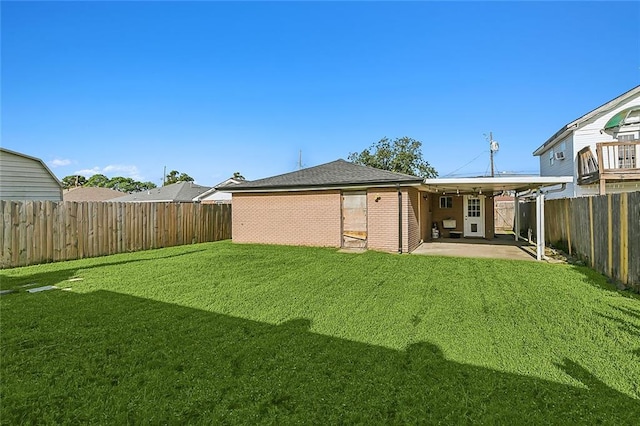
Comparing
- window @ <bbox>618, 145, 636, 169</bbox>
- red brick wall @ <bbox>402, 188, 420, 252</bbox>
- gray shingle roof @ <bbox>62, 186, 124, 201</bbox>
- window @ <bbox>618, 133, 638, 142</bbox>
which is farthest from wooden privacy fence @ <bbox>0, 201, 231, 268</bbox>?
gray shingle roof @ <bbox>62, 186, 124, 201</bbox>

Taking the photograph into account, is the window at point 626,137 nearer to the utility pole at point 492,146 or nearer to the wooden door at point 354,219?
the utility pole at point 492,146

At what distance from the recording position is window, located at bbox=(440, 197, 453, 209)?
1530 centimetres

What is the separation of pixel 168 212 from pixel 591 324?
1279cm

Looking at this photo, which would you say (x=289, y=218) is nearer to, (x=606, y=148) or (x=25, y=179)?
(x=25, y=179)

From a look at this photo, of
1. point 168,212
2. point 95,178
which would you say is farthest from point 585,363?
point 95,178

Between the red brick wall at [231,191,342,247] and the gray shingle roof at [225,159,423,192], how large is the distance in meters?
0.40

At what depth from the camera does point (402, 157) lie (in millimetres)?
33719

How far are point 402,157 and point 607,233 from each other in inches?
1116

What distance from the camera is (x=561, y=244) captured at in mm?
10227

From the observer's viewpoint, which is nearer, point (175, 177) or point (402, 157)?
point (402, 157)

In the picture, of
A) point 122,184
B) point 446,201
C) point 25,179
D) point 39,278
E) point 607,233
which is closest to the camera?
point 607,233

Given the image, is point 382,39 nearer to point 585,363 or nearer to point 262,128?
point 262,128

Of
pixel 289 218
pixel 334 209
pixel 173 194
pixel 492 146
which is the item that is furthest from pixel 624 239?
pixel 173 194

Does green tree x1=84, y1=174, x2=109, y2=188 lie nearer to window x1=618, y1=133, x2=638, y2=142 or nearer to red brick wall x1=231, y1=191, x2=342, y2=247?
red brick wall x1=231, y1=191, x2=342, y2=247
